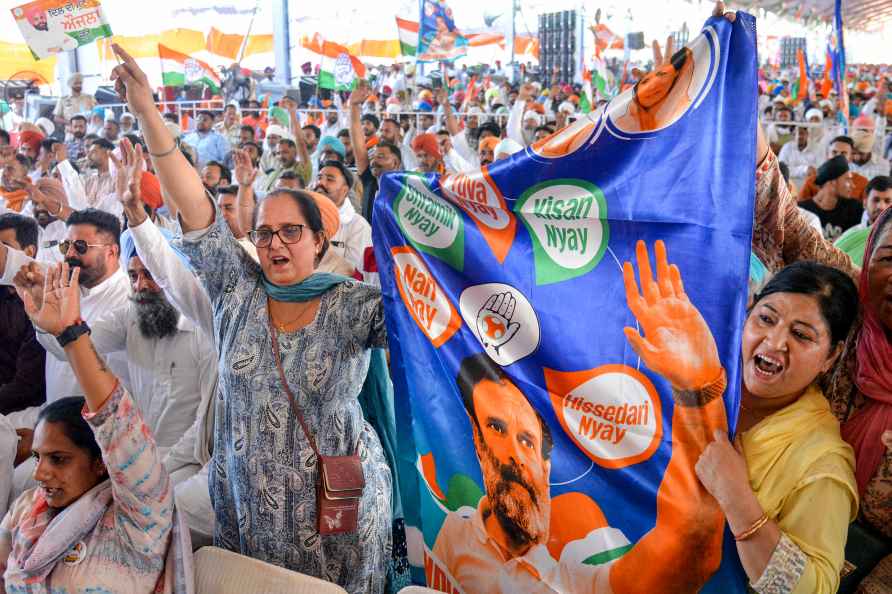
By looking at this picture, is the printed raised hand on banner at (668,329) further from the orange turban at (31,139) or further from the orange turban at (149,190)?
the orange turban at (31,139)

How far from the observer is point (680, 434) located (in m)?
1.70

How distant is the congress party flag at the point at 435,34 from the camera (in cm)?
1179

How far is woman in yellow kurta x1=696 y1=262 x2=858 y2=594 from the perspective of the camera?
1.55 metres

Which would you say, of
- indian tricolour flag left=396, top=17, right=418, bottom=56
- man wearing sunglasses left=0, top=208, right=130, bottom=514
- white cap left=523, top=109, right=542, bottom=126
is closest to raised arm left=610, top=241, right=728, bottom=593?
man wearing sunglasses left=0, top=208, right=130, bottom=514

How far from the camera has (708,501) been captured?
165cm

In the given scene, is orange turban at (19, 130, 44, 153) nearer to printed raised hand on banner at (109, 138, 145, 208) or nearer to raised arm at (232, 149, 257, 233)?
raised arm at (232, 149, 257, 233)

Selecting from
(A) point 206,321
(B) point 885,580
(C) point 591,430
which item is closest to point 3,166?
(A) point 206,321

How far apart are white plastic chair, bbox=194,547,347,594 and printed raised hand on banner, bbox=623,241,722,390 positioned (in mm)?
941

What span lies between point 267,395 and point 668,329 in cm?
105

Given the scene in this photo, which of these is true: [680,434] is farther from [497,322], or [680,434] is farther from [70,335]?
[70,335]

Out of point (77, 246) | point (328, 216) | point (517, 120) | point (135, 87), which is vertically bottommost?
point (77, 246)

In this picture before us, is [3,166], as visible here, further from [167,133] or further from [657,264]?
[657,264]

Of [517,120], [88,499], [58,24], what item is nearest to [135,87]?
[88,499]

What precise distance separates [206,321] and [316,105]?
13.1 m
